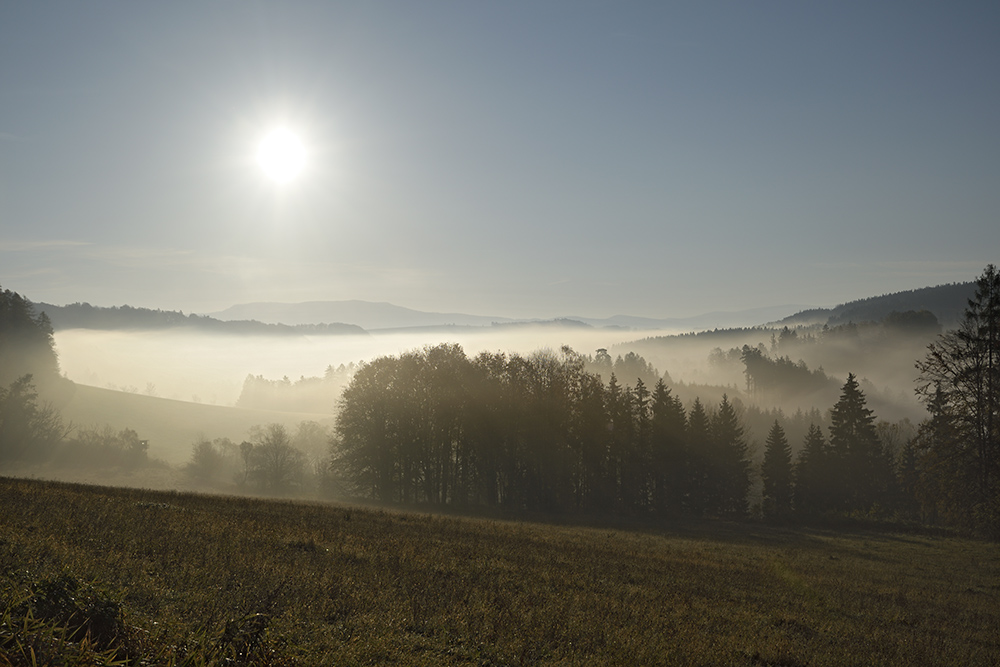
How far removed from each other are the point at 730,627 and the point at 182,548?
42.8 ft

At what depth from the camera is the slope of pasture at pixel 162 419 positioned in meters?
106

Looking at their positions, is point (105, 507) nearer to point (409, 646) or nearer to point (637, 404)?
point (409, 646)

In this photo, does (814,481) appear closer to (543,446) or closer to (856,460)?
(856,460)

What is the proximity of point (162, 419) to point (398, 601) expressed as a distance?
133 m

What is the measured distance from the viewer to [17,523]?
513 inches

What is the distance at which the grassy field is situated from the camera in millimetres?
6445

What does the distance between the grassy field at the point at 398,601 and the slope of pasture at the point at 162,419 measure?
3835 inches

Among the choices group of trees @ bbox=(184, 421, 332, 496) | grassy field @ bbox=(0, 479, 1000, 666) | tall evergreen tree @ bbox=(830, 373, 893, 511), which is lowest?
group of trees @ bbox=(184, 421, 332, 496)

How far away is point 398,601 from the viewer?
452 inches

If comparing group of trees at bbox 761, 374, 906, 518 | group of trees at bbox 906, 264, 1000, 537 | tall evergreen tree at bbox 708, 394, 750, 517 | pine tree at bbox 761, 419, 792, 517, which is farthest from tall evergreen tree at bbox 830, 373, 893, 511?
group of trees at bbox 906, 264, 1000, 537

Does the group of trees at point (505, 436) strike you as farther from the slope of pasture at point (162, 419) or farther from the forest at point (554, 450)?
the slope of pasture at point (162, 419)

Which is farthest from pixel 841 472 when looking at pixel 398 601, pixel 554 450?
pixel 398 601

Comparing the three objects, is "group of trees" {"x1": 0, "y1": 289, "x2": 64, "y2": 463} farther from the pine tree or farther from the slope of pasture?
the pine tree

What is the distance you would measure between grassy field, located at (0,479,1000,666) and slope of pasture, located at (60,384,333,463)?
9741 centimetres
